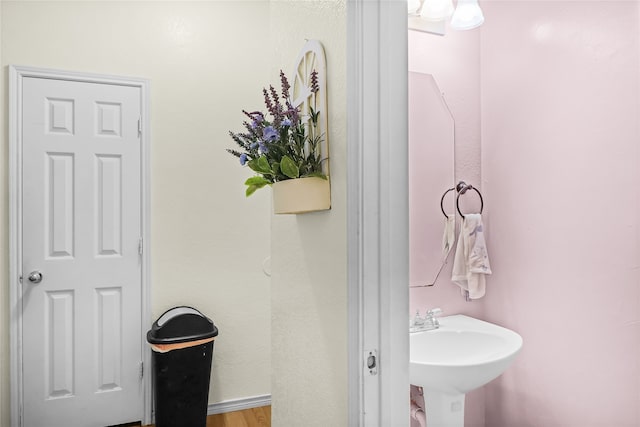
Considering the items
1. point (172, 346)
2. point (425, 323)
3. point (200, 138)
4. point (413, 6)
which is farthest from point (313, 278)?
point (200, 138)

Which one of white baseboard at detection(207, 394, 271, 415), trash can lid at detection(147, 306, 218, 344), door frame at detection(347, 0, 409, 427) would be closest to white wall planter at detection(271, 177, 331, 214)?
door frame at detection(347, 0, 409, 427)

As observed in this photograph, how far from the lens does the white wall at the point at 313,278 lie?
106 centimetres

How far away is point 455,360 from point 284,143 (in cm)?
115

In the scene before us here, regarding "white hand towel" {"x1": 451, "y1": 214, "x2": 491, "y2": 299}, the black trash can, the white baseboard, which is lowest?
A: the white baseboard

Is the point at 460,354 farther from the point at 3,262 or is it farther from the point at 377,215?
the point at 3,262

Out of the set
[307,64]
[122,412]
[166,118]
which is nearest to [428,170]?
[307,64]

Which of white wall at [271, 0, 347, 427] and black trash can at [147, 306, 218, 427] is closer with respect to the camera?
white wall at [271, 0, 347, 427]

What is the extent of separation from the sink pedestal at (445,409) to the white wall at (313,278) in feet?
1.78

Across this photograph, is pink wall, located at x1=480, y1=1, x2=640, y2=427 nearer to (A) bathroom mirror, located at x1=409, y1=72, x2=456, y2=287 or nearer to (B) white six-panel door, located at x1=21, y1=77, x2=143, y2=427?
(A) bathroom mirror, located at x1=409, y1=72, x2=456, y2=287

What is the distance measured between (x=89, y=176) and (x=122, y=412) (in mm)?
1303

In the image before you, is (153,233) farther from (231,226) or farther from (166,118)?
(166,118)

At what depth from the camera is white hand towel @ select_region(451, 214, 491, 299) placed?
6.31ft

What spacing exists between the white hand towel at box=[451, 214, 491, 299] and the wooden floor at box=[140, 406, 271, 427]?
141 cm

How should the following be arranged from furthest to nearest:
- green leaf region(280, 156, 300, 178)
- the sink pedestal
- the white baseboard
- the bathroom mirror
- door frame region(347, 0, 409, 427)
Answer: the white baseboard, the bathroom mirror, the sink pedestal, green leaf region(280, 156, 300, 178), door frame region(347, 0, 409, 427)
